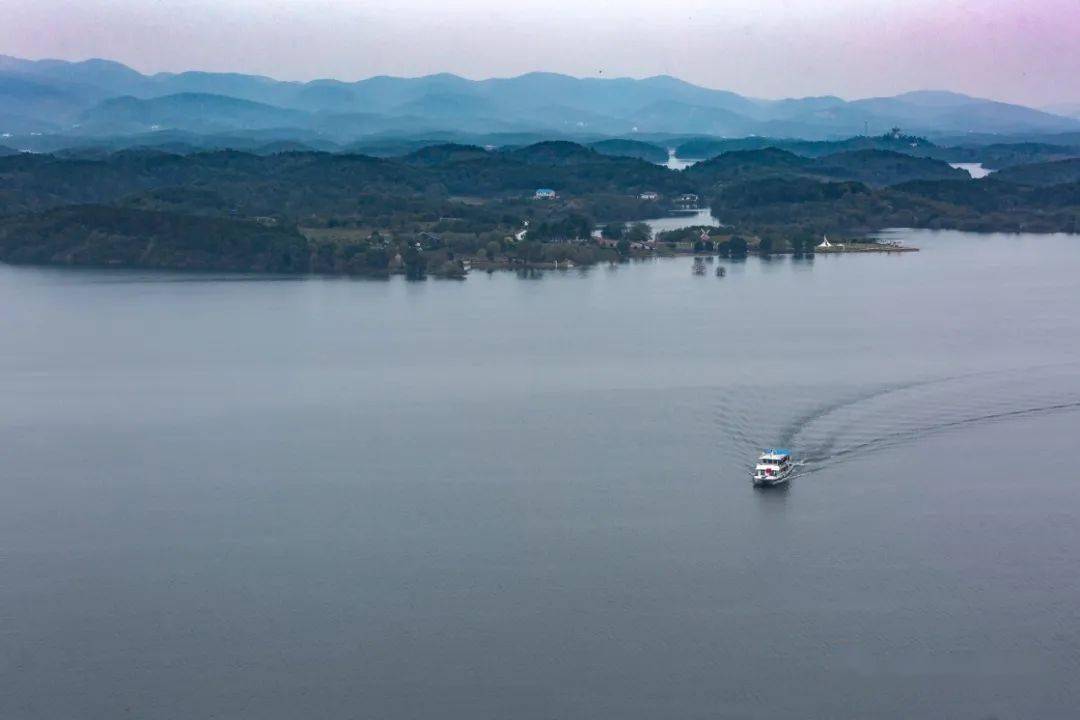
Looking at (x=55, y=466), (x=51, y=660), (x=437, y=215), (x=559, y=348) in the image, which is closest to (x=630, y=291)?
(x=559, y=348)

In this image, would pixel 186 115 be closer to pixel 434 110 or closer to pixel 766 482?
pixel 434 110

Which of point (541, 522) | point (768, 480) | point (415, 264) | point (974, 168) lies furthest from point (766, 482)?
point (974, 168)

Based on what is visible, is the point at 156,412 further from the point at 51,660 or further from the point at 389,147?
the point at 389,147

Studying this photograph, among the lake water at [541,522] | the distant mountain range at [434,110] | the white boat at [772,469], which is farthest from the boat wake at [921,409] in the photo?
the distant mountain range at [434,110]

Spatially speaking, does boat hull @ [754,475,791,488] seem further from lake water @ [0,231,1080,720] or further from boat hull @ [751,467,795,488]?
lake water @ [0,231,1080,720]

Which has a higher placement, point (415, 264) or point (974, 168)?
point (974, 168)

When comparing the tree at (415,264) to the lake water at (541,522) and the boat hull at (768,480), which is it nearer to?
the lake water at (541,522)
